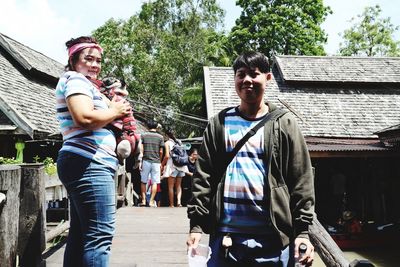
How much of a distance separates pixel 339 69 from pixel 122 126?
1597cm

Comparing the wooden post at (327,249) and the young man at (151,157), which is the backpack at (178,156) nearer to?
the young man at (151,157)

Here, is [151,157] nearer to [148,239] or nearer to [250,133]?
[148,239]

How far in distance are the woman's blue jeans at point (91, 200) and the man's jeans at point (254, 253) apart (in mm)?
649

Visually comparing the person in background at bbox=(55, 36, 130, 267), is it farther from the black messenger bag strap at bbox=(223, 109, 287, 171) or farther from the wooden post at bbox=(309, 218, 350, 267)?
the wooden post at bbox=(309, 218, 350, 267)

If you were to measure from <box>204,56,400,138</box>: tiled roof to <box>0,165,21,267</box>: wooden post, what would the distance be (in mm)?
11274

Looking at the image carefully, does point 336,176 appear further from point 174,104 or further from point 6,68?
point 174,104

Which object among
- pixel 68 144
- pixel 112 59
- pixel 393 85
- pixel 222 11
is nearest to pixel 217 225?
pixel 68 144

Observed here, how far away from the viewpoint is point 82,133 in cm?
217

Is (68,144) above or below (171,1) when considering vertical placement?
below

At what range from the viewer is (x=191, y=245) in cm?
202

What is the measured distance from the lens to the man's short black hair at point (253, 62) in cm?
207

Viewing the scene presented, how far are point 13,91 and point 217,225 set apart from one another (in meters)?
10.6

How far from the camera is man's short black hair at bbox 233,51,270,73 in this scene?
2.07 metres

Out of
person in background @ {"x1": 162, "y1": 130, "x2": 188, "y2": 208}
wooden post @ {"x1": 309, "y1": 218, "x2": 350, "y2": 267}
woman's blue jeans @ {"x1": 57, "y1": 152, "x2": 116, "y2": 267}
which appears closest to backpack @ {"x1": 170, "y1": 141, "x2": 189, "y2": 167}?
person in background @ {"x1": 162, "y1": 130, "x2": 188, "y2": 208}
